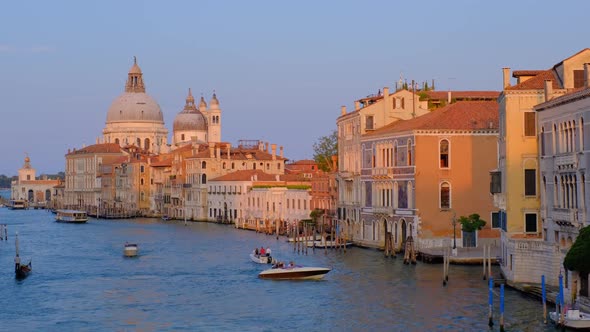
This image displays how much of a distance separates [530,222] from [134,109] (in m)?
86.8

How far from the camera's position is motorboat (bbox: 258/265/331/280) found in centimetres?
2983

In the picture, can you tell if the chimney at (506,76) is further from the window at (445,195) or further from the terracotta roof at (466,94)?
the terracotta roof at (466,94)

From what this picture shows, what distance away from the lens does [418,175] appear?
35.3m

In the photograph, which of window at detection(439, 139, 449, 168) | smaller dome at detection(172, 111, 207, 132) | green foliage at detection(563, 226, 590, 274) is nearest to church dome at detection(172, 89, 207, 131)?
smaller dome at detection(172, 111, 207, 132)

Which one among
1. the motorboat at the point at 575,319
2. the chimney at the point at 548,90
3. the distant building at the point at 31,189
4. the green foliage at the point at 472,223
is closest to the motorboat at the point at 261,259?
the green foliage at the point at 472,223

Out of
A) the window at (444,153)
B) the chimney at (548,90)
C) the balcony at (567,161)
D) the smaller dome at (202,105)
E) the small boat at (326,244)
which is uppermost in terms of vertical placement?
the smaller dome at (202,105)

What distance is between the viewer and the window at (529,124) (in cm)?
2511

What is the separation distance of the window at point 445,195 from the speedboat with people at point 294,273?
A: 6403 mm

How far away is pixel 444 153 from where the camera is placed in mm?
35406

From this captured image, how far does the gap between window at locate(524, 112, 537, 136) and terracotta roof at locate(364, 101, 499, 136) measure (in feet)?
31.6

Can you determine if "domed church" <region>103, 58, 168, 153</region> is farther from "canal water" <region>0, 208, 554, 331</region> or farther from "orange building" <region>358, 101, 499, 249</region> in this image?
"orange building" <region>358, 101, 499, 249</region>

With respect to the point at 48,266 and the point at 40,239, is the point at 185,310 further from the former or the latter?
the point at 40,239

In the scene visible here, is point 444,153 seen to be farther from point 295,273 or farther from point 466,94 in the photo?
point 466,94

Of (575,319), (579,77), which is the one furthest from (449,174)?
(575,319)
